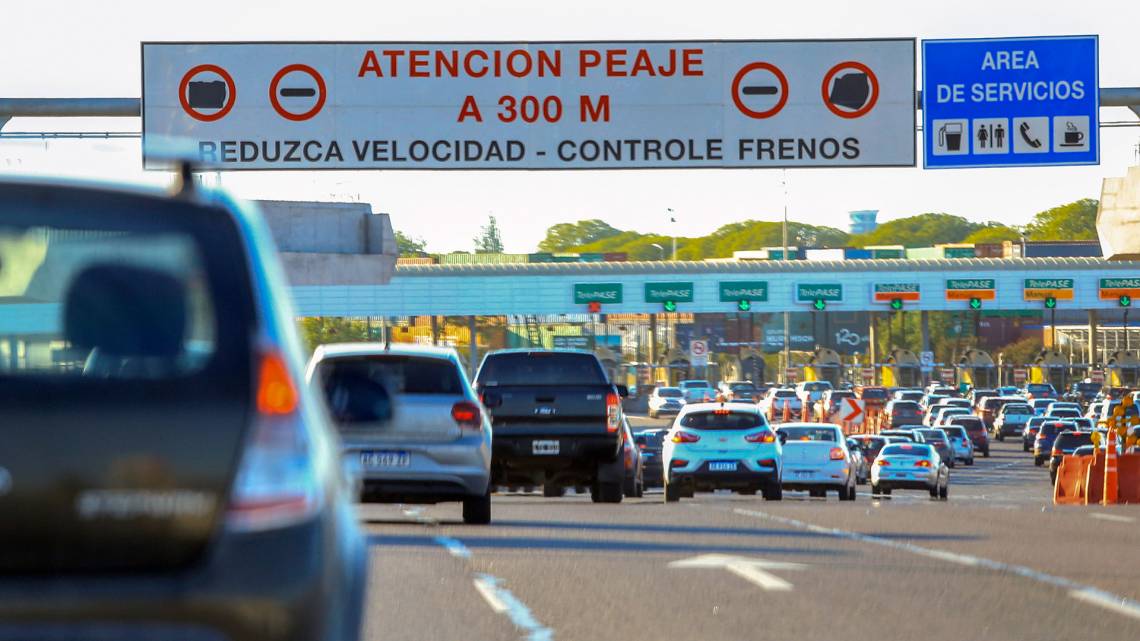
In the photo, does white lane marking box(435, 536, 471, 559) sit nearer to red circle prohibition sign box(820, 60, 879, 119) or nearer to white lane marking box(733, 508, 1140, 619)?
white lane marking box(733, 508, 1140, 619)

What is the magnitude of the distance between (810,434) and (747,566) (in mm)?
27056

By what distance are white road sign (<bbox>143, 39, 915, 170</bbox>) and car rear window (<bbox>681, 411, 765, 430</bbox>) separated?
445 centimetres

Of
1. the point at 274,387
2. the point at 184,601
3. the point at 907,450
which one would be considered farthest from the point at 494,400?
the point at 907,450

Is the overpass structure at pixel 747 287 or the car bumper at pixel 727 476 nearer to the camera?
the car bumper at pixel 727 476

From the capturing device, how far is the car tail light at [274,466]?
4.25 m

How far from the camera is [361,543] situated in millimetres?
5090

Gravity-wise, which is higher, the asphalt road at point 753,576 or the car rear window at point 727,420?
the car rear window at point 727,420

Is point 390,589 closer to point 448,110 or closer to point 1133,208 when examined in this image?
point 448,110

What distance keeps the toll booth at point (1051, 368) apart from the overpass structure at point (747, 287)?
3.88 meters

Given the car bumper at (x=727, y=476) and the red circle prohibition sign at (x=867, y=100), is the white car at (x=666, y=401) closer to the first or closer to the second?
the car bumper at (x=727, y=476)

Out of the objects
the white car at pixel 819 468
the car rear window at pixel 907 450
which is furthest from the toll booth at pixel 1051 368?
the white car at pixel 819 468

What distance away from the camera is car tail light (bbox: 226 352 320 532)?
425 centimetres

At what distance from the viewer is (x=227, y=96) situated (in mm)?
26297

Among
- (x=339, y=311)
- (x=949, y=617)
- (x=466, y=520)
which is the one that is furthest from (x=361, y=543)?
(x=339, y=311)
